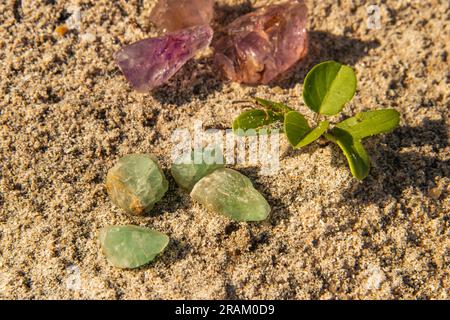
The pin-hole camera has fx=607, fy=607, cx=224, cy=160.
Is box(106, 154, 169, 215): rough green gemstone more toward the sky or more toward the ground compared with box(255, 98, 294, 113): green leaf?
more toward the ground

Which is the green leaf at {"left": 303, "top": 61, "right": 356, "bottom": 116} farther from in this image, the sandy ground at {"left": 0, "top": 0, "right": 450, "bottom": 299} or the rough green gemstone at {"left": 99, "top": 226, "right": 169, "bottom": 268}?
the rough green gemstone at {"left": 99, "top": 226, "right": 169, "bottom": 268}

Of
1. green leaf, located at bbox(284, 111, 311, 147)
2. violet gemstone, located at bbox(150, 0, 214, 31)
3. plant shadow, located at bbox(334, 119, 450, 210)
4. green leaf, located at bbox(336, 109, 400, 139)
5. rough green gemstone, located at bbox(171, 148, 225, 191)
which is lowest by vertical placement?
plant shadow, located at bbox(334, 119, 450, 210)

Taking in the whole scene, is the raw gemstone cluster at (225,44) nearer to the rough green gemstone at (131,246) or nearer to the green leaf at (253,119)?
the green leaf at (253,119)

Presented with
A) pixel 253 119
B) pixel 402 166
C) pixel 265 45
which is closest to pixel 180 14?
pixel 265 45

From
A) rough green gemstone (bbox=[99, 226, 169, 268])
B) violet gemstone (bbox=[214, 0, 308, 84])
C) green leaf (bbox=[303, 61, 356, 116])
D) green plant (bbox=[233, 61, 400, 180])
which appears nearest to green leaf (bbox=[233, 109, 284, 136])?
green plant (bbox=[233, 61, 400, 180])

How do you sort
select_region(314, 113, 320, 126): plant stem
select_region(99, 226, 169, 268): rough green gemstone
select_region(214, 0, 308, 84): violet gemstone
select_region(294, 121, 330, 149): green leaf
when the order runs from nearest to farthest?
select_region(99, 226, 169, 268): rough green gemstone → select_region(294, 121, 330, 149): green leaf → select_region(314, 113, 320, 126): plant stem → select_region(214, 0, 308, 84): violet gemstone
